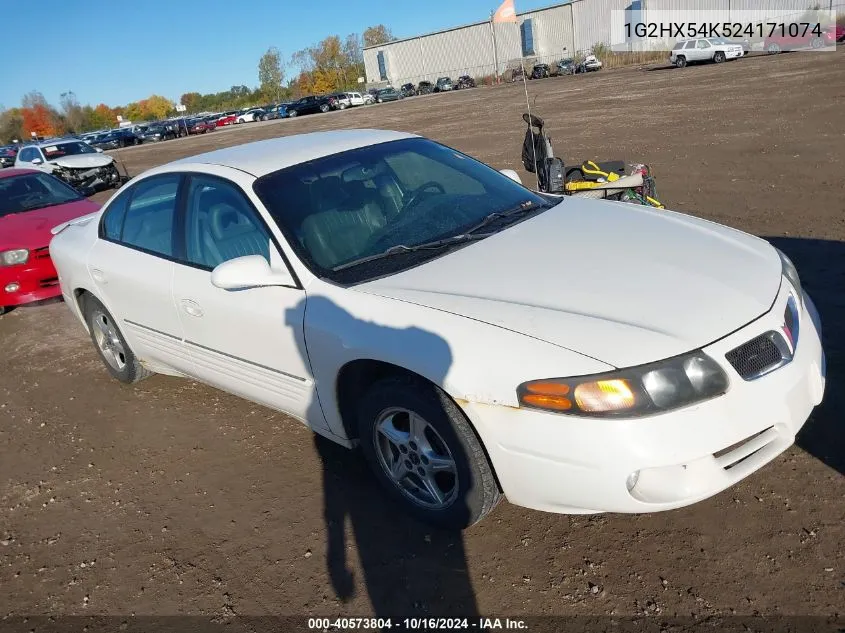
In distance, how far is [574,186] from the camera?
214 inches

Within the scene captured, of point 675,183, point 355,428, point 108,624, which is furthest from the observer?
point 675,183

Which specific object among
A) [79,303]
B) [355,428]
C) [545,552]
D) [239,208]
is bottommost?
[545,552]

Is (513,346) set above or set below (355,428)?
above

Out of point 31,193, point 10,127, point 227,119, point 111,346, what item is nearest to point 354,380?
point 111,346

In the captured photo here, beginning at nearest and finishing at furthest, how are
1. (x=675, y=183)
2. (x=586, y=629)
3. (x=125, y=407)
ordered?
(x=586, y=629)
(x=125, y=407)
(x=675, y=183)

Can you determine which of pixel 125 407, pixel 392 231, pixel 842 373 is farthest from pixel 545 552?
pixel 125 407

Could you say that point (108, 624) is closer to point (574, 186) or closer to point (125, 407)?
point (125, 407)

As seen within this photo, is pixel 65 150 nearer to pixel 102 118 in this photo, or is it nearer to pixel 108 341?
pixel 108 341

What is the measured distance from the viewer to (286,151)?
3.71 m

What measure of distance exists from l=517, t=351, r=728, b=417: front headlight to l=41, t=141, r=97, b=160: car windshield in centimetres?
1877

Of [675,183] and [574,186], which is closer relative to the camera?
[574,186]

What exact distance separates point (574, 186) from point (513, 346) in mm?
3417

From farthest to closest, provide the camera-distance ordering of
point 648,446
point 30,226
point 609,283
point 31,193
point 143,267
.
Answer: point 31,193, point 30,226, point 143,267, point 609,283, point 648,446

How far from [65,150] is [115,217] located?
1602cm
